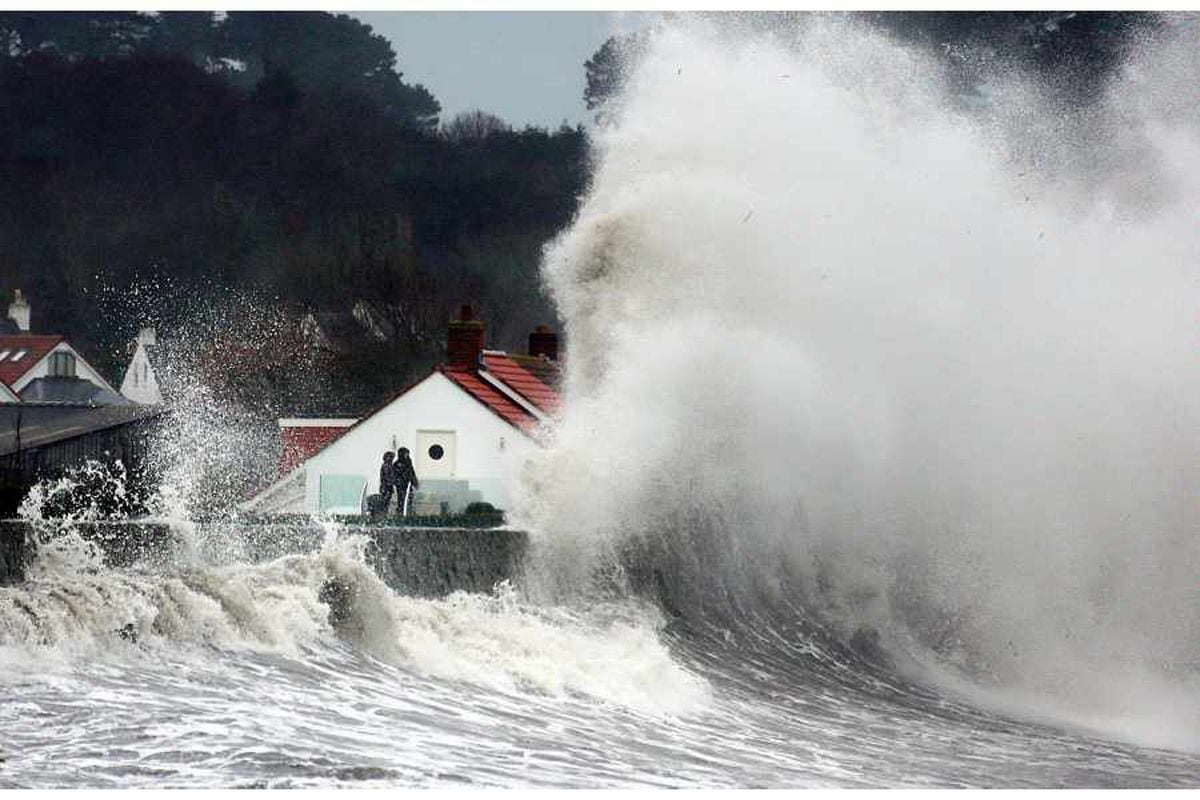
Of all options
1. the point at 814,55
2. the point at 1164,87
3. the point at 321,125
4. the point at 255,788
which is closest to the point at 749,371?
the point at 814,55

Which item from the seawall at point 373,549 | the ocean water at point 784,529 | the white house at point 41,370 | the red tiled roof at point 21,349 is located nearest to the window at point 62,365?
the white house at point 41,370

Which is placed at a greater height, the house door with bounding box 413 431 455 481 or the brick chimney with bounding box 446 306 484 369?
the brick chimney with bounding box 446 306 484 369

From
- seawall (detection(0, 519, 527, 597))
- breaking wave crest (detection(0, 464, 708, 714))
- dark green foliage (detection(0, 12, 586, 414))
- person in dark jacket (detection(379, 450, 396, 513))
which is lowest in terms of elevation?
breaking wave crest (detection(0, 464, 708, 714))

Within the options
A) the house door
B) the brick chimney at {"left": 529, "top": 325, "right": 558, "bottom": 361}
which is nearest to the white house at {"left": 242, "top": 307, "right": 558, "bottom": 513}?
the house door

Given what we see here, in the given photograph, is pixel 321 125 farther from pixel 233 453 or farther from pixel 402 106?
pixel 233 453

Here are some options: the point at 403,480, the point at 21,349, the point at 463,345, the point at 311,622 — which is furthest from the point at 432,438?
the point at 21,349

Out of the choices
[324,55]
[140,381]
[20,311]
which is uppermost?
[324,55]

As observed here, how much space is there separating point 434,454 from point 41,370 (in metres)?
28.2

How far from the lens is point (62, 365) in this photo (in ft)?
186

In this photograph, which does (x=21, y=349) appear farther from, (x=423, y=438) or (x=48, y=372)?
(x=423, y=438)

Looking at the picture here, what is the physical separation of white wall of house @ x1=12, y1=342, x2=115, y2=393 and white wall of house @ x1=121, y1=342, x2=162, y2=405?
1.79 ft

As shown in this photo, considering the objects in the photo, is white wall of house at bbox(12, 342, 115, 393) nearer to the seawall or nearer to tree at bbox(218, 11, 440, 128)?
tree at bbox(218, 11, 440, 128)

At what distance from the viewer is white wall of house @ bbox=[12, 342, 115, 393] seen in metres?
55.1

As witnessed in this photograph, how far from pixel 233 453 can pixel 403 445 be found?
5.83 m
